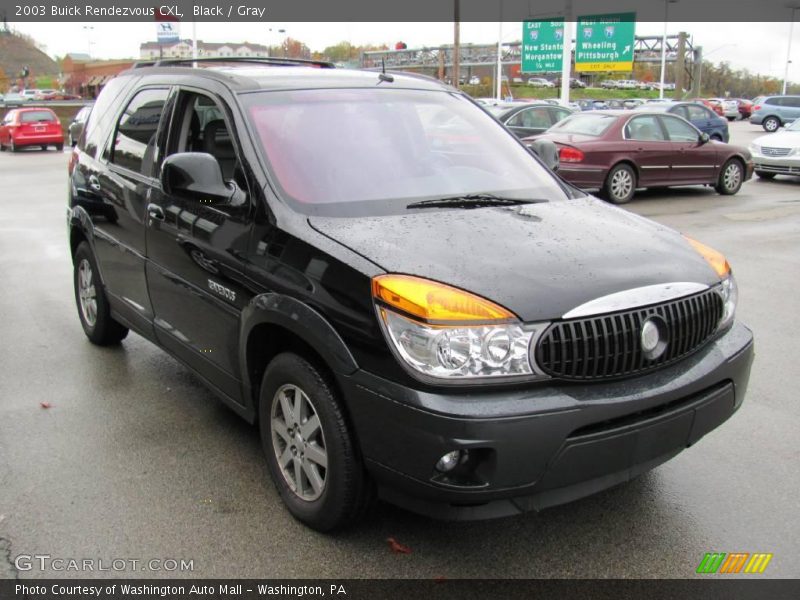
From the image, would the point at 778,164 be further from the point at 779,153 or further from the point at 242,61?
the point at 242,61

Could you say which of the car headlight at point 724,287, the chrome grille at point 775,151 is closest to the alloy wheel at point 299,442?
the car headlight at point 724,287

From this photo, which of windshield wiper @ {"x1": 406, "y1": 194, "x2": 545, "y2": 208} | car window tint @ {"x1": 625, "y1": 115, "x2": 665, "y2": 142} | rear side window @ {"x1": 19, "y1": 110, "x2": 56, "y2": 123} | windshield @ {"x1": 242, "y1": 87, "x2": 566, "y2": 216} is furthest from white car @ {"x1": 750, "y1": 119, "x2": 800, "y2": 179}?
rear side window @ {"x1": 19, "y1": 110, "x2": 56, "y2": 123}

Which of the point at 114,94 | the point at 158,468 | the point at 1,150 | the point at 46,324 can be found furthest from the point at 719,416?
the point at 1,150

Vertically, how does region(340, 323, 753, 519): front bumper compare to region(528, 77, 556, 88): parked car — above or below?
below

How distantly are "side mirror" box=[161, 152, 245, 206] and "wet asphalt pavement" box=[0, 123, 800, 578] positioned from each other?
4.36 feet

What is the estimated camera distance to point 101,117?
5.40m

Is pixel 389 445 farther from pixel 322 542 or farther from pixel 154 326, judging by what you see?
pixel 154 326

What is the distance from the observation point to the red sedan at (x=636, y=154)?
1284cm

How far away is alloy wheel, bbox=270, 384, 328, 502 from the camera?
3.06 m

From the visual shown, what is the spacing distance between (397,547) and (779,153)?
1614 cm

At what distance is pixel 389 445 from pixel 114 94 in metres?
3.81

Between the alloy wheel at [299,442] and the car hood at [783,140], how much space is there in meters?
16.1

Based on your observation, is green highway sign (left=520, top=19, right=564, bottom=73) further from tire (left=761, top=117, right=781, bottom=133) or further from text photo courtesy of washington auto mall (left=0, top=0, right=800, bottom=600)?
text photo courtesy of washington auto mall (left=0, top=0, right=800, bottom=600)

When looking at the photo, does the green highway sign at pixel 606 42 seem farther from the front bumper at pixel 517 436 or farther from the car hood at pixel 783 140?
the front bumper at pixel 517 436
